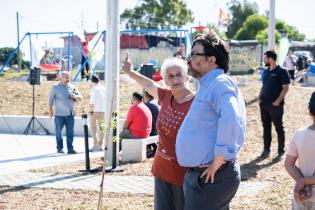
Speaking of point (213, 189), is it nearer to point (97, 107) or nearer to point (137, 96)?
point (137, 96)

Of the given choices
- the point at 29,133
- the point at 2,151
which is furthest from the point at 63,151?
the point at 29,133

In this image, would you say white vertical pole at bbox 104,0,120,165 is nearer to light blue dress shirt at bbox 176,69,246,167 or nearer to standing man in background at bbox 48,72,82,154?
standing man in background at bbox 48,72,82,154

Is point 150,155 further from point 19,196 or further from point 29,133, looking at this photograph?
point 29,133

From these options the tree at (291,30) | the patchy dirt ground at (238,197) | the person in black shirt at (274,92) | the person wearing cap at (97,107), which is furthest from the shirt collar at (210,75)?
the tree at (291,30)

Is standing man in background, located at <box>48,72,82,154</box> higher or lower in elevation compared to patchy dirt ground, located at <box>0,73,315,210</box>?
higher

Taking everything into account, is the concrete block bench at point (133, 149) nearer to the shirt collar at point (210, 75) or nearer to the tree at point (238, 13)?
the shirt collar at point (210, 75)

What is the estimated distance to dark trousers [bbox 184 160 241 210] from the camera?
3.56 metres

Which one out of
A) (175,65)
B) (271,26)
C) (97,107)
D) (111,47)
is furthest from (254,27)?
(175,65)

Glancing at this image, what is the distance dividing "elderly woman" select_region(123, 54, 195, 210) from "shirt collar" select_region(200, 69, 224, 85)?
2.26ft

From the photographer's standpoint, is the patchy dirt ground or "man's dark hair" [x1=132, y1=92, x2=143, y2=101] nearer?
the patchy dirt ground

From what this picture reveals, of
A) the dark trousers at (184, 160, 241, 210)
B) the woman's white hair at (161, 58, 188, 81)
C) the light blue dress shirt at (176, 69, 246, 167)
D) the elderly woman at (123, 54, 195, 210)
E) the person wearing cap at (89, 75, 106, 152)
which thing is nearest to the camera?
the light blue dress shirt at (176, 69, 246, 167)

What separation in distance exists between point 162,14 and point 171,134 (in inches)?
2934

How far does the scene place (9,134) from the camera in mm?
16156

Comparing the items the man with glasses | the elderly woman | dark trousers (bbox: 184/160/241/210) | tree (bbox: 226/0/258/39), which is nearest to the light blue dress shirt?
the man with glasses
